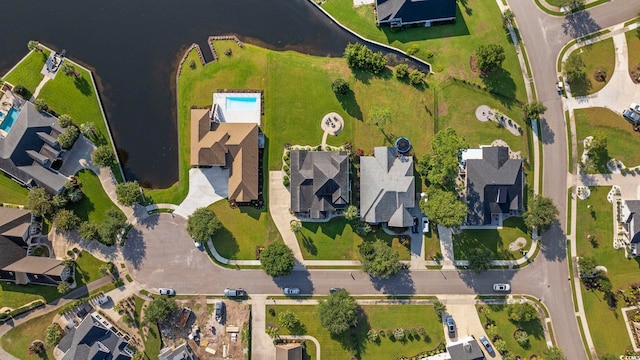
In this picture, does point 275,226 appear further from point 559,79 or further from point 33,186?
point 559,79

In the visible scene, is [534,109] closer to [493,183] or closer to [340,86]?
[493,183]

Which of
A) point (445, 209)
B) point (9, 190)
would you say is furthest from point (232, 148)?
point (9, 190)

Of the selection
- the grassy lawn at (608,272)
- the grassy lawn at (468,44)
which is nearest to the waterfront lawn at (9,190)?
the grassy lawn at (468,44)

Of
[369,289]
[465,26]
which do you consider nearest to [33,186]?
[369,289]

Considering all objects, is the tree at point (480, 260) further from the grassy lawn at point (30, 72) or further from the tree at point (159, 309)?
the grassy lawn at point (30, 72)

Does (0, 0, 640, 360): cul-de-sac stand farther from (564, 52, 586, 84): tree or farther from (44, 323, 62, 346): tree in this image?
(44, 323, 62, 346): tree

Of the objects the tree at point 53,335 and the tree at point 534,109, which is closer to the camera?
the tree at point 534,109
